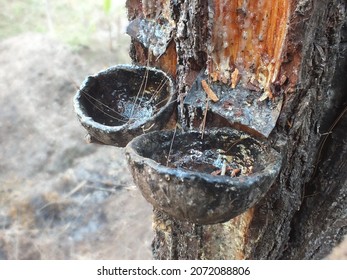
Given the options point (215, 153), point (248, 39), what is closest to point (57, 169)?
point (215, 153)

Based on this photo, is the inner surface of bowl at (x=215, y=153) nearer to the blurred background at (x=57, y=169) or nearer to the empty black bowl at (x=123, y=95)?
the empty black bowl at (x=123, y=95)

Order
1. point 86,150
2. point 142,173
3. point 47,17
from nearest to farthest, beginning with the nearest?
point 142,173 → point 86,150 → point 47,17

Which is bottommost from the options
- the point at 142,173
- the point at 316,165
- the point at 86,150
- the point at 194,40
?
the point at 86,150

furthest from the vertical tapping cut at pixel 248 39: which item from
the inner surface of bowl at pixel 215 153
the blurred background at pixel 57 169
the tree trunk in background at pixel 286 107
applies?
the blurred background at pixel 57 169

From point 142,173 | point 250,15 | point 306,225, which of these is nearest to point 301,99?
point 250,15

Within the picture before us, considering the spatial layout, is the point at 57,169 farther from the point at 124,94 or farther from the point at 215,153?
the point at 215,153
